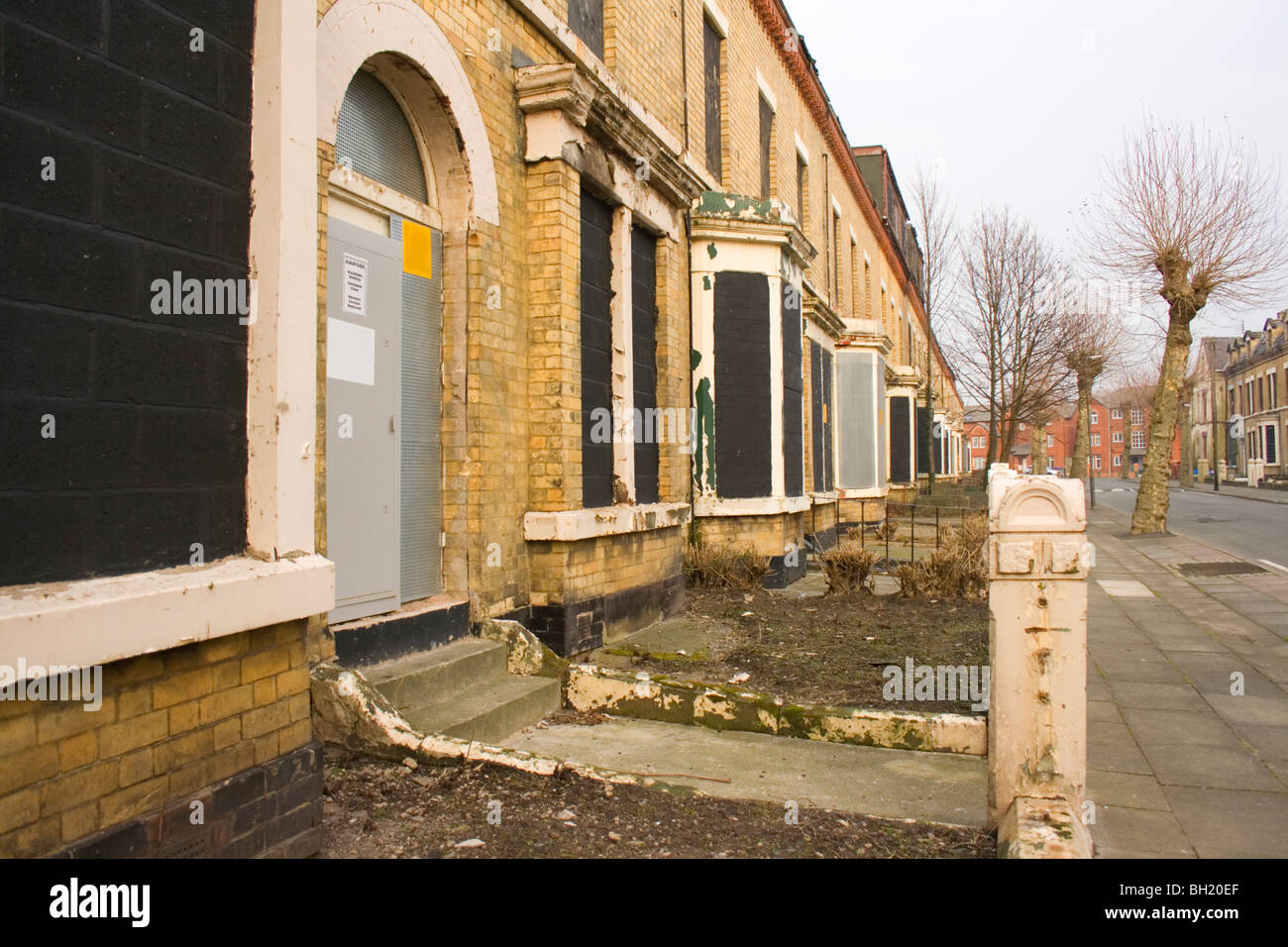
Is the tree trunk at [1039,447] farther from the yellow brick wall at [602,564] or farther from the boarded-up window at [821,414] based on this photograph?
the yellow brick wall at [602,564]

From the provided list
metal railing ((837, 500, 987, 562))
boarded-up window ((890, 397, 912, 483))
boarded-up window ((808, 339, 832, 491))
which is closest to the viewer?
metal railing ((837, 500, 987, 562))

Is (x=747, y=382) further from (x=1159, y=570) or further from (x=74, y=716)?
(x=74, y=716)

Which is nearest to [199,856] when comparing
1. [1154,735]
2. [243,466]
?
[243,466]

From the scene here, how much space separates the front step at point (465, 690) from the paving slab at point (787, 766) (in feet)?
0.63

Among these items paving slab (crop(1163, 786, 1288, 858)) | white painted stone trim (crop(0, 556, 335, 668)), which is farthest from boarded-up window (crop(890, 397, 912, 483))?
white painted stone trim (crop(0, 556, 335, 668))

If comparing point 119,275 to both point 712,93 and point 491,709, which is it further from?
point 712,93

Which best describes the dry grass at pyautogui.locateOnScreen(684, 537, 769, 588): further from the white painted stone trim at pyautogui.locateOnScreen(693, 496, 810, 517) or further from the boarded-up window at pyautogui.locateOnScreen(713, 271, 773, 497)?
the boarded-up window at pyautogui.locateOnScreen(713, 271, 773, 497)

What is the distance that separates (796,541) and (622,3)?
6752mm

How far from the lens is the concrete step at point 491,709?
474 centimetres

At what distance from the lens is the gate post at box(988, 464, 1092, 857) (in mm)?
3613

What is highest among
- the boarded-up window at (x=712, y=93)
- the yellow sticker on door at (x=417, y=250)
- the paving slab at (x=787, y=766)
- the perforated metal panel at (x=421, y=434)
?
the boarded-up window at (x=712, y=93)

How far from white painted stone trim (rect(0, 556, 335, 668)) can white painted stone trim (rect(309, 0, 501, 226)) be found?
2404 mm

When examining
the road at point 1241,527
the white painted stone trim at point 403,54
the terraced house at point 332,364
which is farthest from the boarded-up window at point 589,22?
the road at point 1241,527

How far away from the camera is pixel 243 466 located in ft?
10.8
